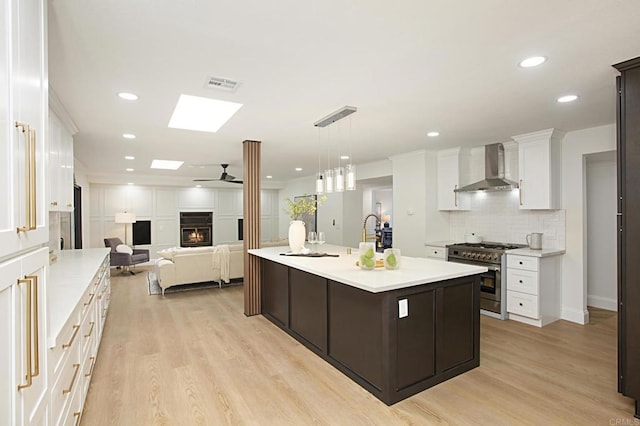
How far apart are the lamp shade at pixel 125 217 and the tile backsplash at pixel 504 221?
24.9ft

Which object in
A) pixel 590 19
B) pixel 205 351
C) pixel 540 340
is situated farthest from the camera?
pixel 540 340

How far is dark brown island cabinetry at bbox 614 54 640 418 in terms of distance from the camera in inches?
92.2

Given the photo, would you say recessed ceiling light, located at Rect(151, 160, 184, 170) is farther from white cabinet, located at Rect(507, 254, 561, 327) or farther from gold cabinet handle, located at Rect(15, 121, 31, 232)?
white cabinet, located at Rect(507, 254, 561, 327)

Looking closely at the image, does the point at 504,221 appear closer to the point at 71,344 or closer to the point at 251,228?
the point at 251,228

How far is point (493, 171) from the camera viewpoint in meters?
5.14

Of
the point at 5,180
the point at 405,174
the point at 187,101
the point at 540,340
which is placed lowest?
the point at 540,340

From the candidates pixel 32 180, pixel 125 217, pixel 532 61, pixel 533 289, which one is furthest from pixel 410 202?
pixel 125 217

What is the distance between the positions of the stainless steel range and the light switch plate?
2571 mm

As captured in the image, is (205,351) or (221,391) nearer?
(221,391)

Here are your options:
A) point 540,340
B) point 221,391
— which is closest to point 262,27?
point 221,391

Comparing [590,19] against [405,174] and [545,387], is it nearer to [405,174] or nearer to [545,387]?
[545,387]

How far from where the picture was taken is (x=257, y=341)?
12.5 feet

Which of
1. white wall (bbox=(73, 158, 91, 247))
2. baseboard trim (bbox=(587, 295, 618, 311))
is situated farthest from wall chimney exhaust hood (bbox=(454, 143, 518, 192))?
white wall (bbox=(73, 158, 91, 247))

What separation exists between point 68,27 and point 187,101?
1.49 m
